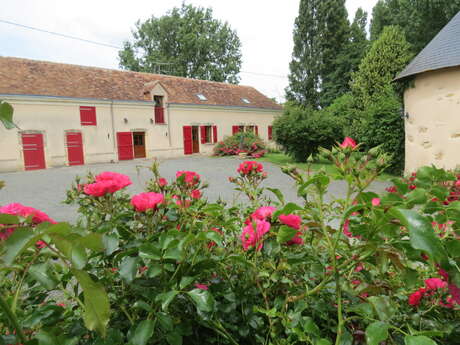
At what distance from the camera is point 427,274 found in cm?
133

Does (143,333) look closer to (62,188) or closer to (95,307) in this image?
(95,307)

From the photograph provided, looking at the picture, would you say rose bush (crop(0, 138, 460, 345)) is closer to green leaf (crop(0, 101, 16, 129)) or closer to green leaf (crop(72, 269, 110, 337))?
green leaf (crop(72, 269, 110, 337))

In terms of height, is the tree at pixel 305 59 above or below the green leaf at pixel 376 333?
above

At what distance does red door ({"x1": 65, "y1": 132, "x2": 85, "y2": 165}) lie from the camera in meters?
15.1

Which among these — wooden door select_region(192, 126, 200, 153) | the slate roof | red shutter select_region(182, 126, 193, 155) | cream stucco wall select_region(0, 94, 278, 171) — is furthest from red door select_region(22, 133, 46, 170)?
the slate roof

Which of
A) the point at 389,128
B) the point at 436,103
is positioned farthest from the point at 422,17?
the point at 436,103

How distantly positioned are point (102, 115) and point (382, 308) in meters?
17.2

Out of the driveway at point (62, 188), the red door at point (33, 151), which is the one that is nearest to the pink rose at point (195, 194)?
the driveway at point (62, 188)

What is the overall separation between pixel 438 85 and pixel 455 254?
367 inches

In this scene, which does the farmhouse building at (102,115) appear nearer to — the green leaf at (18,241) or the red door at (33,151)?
the red door at (33,151)

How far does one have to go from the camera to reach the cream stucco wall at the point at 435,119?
7781 mm

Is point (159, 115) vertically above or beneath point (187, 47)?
beneath

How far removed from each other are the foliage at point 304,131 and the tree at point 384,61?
3269mm

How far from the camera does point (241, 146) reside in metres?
18.7
